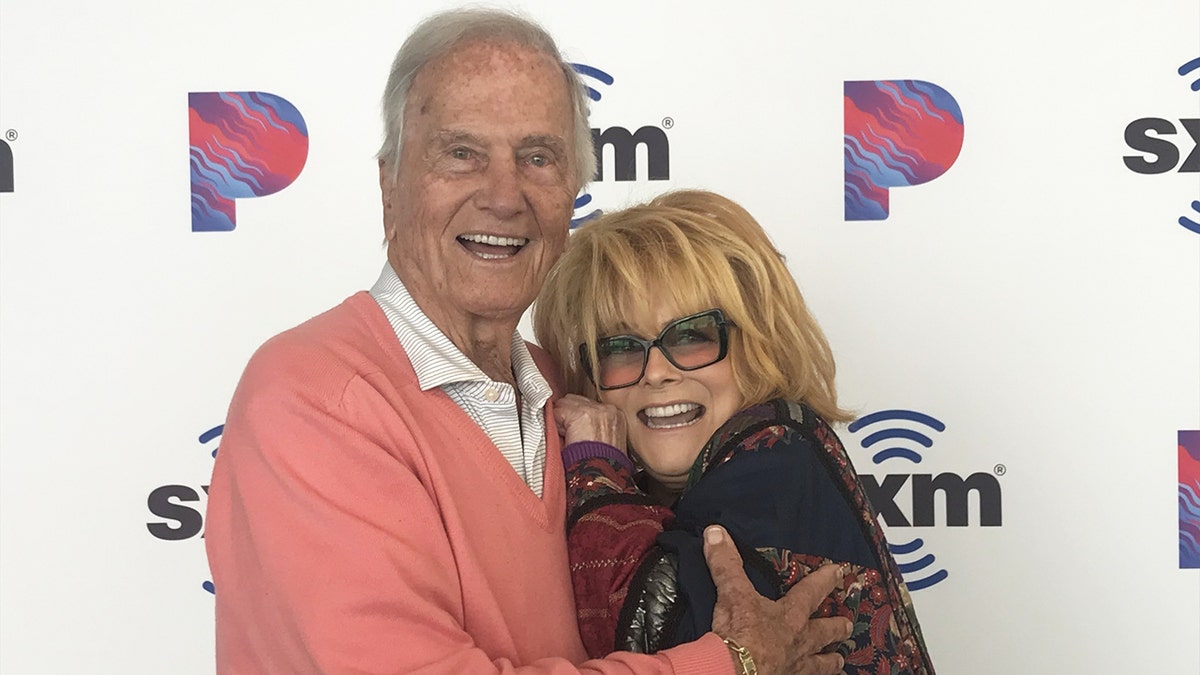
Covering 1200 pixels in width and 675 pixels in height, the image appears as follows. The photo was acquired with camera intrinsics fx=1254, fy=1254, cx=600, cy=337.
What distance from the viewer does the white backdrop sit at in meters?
2.51

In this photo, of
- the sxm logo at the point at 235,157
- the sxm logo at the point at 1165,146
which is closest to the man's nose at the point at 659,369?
the sxm logo at the point at 235,157

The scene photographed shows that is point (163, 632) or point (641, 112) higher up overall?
point (641, 112)

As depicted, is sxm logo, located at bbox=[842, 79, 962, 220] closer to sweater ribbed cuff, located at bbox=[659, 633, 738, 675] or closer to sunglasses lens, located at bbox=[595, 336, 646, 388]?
sunglasses lens, located at bbox=[595, 336, 646, 388]

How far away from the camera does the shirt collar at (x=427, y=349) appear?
144 centimetres

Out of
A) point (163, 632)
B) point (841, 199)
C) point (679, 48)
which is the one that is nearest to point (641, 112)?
point (679, 48)

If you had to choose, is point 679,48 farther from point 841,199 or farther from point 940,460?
point 940,460

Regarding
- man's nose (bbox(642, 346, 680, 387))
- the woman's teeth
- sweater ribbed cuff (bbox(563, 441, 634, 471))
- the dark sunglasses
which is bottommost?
sweater ribbed cuff (bbox(563, 441, 634, 471))

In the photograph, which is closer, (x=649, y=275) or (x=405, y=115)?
(x=405, y=115)

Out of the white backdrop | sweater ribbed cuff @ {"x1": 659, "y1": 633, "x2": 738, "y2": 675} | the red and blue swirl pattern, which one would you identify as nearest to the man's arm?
sweater ribbed cuff @ {"x1": 659, "y1": 633, "x2": 738, "y2": 675}

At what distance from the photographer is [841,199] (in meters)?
2.53

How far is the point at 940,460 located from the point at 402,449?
59.9 inches

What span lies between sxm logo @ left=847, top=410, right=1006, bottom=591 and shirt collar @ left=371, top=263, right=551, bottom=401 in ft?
3.65

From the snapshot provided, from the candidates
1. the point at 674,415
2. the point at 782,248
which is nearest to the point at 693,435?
the point at 674,415

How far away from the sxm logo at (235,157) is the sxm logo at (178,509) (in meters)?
0.45
